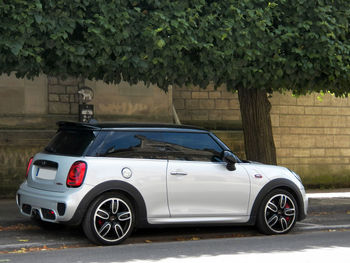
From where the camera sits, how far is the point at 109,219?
7852 millimetres

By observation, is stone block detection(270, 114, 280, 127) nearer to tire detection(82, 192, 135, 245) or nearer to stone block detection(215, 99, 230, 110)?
stone block detection(215, 99, 230, 110)

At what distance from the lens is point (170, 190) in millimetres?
8211

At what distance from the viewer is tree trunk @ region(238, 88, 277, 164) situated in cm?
1240

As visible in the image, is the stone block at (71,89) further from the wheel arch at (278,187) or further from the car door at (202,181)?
the wheel arch at (278,187)

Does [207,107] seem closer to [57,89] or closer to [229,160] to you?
[57,89]

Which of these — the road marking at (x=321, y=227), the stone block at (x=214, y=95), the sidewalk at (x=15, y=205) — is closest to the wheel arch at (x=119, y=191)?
the sidewalk at (x=15, y=205)

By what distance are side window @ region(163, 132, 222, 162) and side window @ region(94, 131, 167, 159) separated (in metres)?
0.13

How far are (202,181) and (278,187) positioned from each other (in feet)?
4.36

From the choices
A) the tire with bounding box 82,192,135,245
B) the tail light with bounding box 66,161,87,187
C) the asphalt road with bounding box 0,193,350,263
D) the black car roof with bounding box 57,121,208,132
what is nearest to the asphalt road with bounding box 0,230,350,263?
the asphalt road with bounding box 0,193,350,263

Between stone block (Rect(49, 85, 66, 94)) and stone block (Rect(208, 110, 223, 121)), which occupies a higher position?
stone block (Rect(49, 85, 66, 94))

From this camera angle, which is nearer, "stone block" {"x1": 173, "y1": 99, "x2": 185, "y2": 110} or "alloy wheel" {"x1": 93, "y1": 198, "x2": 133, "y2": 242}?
"alloy wheel" {"x1": 93, "y1": 198, "x2": 133, "y2": 242}

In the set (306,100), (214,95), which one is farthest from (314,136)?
(214,95)

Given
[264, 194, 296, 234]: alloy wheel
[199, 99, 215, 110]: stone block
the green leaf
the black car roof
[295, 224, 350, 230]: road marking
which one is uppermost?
the green leaf

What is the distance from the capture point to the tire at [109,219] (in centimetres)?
776
